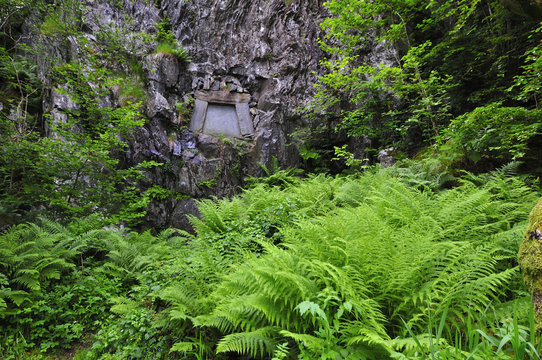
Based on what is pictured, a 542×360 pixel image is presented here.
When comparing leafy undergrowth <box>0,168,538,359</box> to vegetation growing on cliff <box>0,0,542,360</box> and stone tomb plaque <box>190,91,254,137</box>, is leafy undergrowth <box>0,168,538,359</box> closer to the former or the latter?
vegetation growing on cliff <box>0,0,542,360</box>

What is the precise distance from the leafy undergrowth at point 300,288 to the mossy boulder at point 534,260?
91mm

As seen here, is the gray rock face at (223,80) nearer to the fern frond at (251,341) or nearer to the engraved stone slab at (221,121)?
the engraved stone slab at (221,121)

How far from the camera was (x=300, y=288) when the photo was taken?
1445 mm

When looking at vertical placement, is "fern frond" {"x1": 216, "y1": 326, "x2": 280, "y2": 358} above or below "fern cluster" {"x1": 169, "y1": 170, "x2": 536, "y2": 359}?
below

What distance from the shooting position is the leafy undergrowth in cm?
137

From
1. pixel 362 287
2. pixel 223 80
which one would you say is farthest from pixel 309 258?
pixel 223 80

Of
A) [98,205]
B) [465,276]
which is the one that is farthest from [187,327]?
[98,205]

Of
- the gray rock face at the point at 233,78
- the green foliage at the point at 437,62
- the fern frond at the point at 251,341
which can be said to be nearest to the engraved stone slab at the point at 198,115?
the gray rock face at the point at 233,78

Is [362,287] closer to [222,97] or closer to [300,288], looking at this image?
[300,288]

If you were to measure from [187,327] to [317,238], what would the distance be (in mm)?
1416

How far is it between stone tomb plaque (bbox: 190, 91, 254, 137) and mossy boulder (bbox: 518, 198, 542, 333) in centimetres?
1013

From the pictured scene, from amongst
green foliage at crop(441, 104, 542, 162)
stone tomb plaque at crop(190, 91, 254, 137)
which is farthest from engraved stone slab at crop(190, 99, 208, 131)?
green foliage at crop(441, 104, 542, 162)

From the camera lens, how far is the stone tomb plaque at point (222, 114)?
1083cm

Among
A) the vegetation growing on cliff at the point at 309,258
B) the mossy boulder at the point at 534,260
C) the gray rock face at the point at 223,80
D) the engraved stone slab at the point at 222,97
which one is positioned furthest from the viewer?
the engraved stone slab at the point at 222,97
